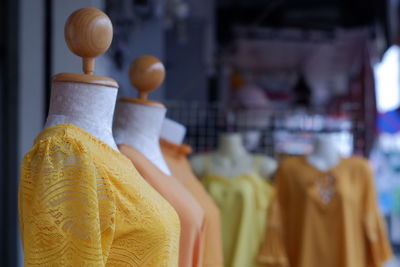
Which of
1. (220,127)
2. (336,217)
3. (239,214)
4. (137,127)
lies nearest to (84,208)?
(137,127)

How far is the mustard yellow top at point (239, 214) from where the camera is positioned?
2.53m

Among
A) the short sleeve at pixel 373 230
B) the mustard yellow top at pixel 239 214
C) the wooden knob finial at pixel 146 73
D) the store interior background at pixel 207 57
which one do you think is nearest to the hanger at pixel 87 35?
the wooden knob finial at pixel 146 73

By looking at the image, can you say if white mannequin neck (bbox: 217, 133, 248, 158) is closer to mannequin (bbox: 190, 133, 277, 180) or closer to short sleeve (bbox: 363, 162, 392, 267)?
mannequin (bbox: 190, 133, 277, 180)

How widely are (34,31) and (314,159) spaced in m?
1.67

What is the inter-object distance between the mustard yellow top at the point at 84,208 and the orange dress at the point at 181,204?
0.52ft

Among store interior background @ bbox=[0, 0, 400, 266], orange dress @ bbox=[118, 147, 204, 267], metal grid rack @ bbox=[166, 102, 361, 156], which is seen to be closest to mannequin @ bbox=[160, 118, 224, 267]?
orange dress @ bbox=[118, 147, 204, 267]

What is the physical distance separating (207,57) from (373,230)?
13.3 feet

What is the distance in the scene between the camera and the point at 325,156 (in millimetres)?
2738

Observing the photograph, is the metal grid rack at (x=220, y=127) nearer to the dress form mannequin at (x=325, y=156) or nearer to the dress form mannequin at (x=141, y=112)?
the dress form mannequin at (x=325, y=156)

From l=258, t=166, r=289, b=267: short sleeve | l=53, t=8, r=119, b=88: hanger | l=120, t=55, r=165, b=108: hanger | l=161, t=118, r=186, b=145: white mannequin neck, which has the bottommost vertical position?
l=258, t=166, r=289, b=267: short sleeve

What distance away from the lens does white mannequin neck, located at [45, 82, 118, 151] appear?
88 cm

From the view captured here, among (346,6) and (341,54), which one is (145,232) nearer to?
(341,54)

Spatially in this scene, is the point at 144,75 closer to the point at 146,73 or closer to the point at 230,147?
the point at 146,73

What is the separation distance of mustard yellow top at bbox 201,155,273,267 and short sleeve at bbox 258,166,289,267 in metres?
0.06
